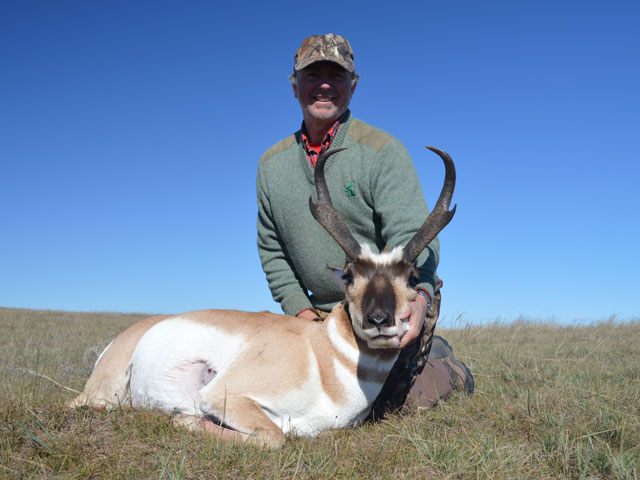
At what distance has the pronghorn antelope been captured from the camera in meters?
4.29

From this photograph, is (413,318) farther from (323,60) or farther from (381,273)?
(323,60)

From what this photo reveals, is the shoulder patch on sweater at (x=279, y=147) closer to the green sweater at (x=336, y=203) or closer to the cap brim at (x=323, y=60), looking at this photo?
the green sweater at (x=336, y=203)

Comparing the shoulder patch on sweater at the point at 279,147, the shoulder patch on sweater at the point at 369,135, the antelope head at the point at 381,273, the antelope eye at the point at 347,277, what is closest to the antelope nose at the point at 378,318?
the antelope head at the point at 381,273

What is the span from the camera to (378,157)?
20.7 feet

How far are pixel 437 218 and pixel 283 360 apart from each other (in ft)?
6.30

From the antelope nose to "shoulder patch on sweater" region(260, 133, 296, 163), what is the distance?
12.3 ft

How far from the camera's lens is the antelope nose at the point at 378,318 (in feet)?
13.3

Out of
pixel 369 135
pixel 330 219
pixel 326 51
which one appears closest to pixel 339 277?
pixel 330 219

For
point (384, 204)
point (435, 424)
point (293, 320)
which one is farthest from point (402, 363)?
point (384, 204)

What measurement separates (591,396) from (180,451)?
4.47 m

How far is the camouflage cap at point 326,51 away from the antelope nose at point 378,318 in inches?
143

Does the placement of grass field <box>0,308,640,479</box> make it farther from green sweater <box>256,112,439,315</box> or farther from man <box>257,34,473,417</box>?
green sweater <box>256,112,439,315</box>

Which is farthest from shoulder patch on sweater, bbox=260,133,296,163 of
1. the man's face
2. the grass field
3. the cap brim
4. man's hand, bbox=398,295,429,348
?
the grass field

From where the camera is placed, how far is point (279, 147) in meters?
7.34
